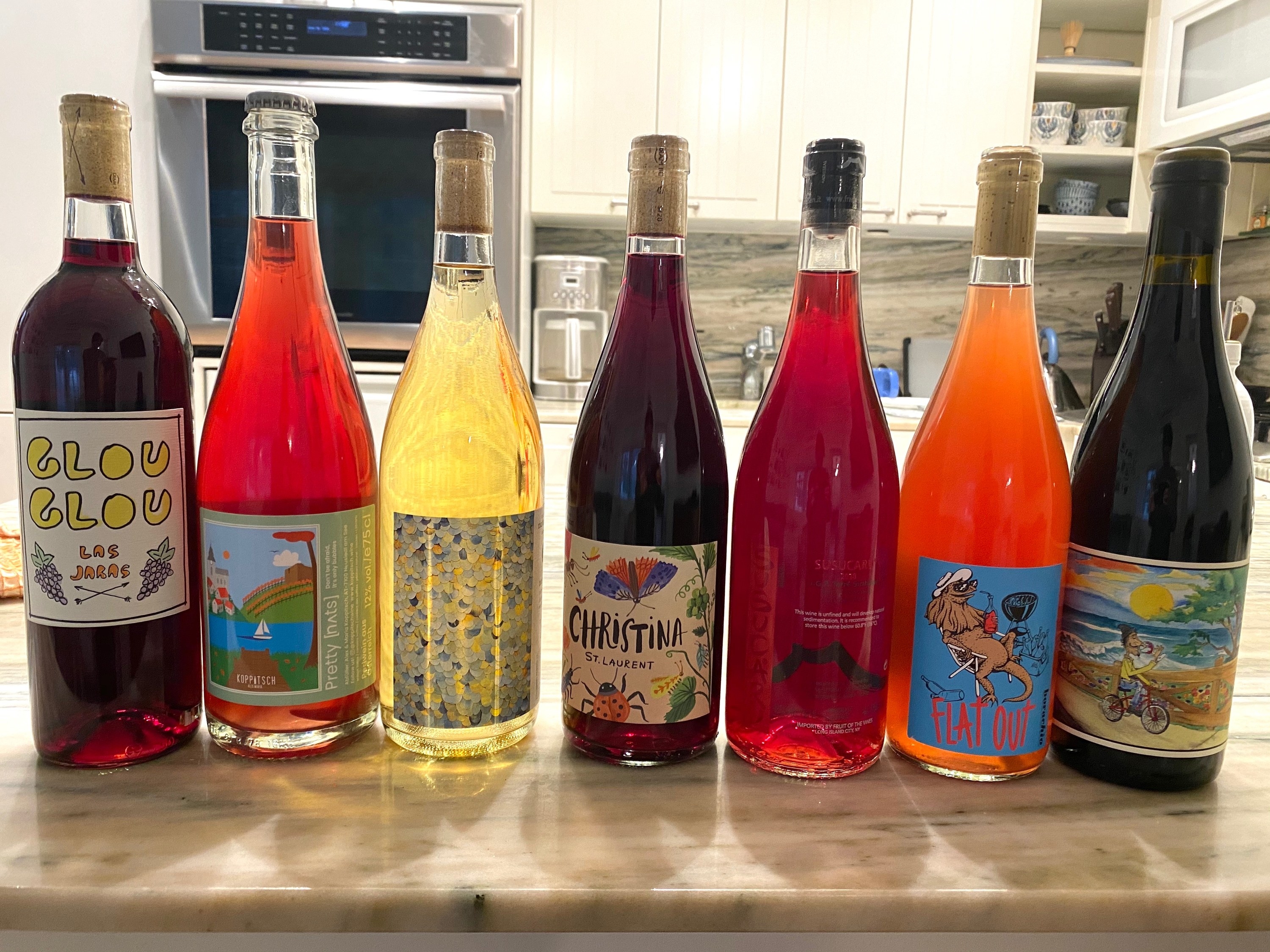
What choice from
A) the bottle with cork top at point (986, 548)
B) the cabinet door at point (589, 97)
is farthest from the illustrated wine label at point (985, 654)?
the cabinet door at point (589, 97)

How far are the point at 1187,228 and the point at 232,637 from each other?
0.50 m

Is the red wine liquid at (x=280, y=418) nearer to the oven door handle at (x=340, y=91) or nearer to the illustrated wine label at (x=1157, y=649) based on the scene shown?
the illustrated wine label at (x=1157, y=649)

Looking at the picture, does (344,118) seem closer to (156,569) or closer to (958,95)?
(958,95)

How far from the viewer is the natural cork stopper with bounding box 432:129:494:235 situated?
406mm

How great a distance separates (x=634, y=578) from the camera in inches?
17.2

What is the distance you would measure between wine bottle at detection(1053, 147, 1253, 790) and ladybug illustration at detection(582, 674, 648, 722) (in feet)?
0.72

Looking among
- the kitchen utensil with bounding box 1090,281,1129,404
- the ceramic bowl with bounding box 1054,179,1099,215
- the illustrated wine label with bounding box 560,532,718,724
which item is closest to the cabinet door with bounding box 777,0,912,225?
the ceramic bowl with bounding box 1054,179,1099,215

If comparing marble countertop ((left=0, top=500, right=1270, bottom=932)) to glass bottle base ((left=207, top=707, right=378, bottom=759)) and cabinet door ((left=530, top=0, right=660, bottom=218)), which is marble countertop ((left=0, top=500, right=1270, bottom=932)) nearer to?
glass bottle base ((left=207, top=707, right=378, bottom=759))

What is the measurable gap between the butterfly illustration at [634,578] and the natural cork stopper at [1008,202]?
210 millimetres

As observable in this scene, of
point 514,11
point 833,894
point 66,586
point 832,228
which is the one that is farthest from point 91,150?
point 514,11

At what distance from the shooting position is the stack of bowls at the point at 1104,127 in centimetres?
241

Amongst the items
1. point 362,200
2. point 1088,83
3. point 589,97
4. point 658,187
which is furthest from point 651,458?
point 1088,83

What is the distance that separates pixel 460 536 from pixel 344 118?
1713 mm

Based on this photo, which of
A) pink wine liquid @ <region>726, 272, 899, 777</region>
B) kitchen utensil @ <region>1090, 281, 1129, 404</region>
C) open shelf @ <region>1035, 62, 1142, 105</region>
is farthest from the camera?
kitchen utensil @ <region>1090, 281, 1129, 404</region>
